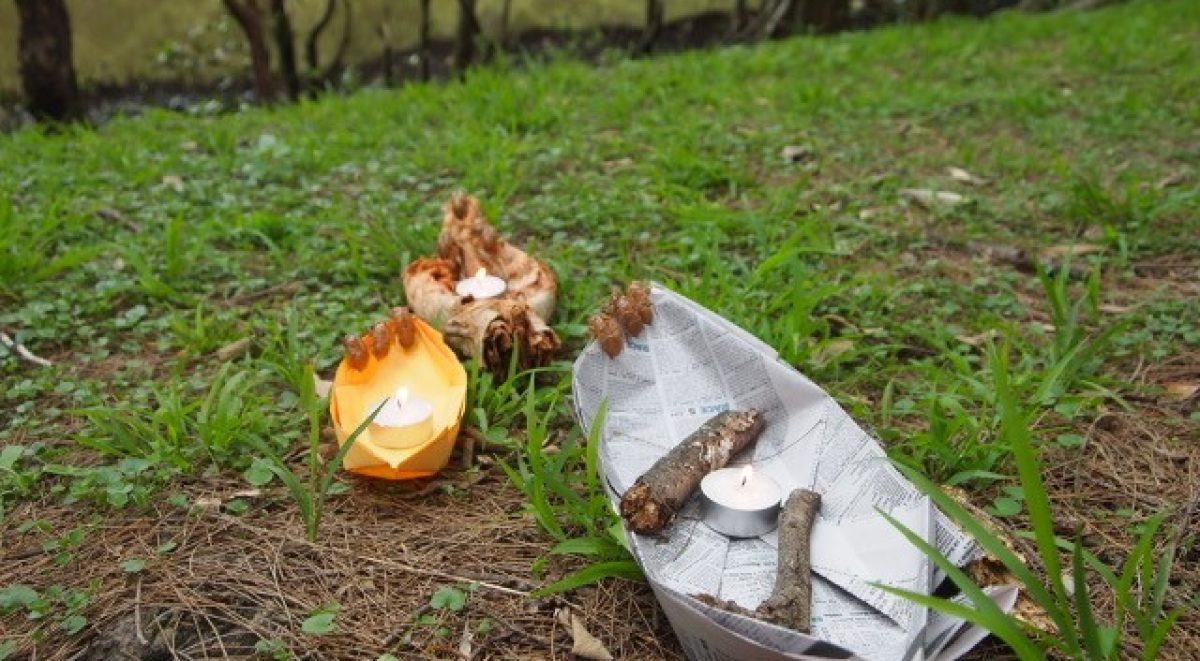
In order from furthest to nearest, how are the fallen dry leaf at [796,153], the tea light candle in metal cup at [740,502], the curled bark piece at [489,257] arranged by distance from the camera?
1. the fallen dry leaf at [796,153]
2. the curled bark piece at [489,257]
3. the tea light candle in metal cup at [740,502]

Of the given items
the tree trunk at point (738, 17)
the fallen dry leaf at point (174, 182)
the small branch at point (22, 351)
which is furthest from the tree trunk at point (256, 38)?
the small branch at point (22, 351)

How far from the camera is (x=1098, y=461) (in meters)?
1.77

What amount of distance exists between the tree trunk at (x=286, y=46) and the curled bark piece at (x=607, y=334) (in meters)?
5.76

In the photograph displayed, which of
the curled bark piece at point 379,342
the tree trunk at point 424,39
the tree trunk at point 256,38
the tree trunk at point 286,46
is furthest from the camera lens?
the tree trunk at point 424,39

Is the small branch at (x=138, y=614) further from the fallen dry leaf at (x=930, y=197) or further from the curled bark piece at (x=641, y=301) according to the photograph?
the fallen dry leaf at (x=930, y=197)

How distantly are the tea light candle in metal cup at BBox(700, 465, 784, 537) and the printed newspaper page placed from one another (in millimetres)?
22

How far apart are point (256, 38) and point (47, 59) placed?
1.44 metres

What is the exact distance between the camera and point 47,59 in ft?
16.6

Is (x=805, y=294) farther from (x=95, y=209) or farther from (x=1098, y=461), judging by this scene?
(x=95, y=209)

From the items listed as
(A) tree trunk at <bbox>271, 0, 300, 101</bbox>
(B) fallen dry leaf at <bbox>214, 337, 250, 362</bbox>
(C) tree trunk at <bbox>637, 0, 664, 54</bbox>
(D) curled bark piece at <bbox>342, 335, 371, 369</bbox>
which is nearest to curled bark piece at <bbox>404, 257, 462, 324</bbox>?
(D) curled bark piece at <bbox>342, 335, 371, 369</bbox>

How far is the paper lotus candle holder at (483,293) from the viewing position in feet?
6.57

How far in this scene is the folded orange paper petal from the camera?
1.67 metres

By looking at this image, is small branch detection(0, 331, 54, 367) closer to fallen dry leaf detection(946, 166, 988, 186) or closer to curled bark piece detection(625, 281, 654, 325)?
curled bark piece detection(625, 281, 654, 325)

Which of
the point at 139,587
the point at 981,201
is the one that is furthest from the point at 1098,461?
the point at 139,587
